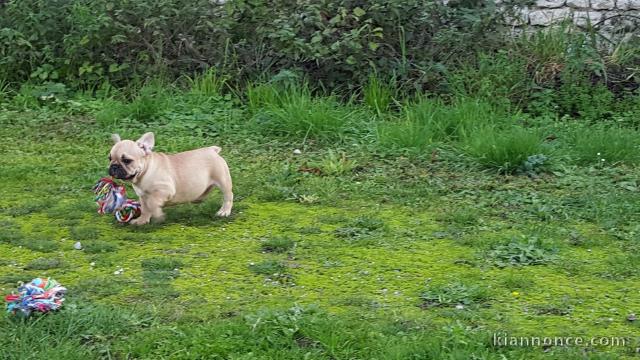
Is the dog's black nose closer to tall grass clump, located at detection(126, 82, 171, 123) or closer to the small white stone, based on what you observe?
tall grass clump, located at detection(126, 82, 171, 123)

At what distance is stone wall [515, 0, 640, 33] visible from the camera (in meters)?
10.5

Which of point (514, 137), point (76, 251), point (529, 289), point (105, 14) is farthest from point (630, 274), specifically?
point (105, 14)

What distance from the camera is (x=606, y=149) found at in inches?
322

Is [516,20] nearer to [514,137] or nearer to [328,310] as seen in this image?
[514,137]

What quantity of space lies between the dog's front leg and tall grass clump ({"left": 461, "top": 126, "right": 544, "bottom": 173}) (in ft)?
9.10

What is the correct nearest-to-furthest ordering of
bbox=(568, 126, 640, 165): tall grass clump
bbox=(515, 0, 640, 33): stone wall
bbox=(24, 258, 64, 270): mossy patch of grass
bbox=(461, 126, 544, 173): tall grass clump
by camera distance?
bbox=(24, 258, 64, 270): mossy patch of grass
bbox=(461, 126, 544, 173): tall grass clump
bbox=(568, 126, 640, 165): tall grass clump
bbox=(515, 0, 640, 33): stone wall

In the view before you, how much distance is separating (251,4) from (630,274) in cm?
544

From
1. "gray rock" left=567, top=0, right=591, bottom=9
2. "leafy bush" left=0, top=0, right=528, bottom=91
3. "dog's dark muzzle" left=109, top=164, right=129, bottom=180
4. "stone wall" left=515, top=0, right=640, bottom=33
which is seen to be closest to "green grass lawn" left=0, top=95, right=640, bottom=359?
"dog's dark muzzle" left=109, top=164, right=129, bottom=180

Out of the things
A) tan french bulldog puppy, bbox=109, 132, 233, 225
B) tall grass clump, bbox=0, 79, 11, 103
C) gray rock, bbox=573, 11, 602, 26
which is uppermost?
gray rock, bbox=573, 11, 602, 26

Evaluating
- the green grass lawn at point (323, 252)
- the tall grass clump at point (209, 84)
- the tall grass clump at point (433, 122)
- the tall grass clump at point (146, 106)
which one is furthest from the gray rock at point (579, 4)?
the tall grass clump at point (146, 106)

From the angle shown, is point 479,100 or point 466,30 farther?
point 466,30

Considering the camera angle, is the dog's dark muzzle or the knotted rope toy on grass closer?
the knotted rope toy on grass

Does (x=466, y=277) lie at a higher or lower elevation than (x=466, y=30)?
lower

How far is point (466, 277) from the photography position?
18.7ft
